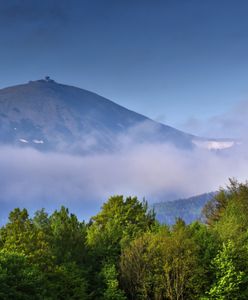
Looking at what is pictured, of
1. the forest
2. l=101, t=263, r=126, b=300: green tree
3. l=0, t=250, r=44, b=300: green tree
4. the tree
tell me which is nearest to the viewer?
l=0, t=250, r=44, b=300: green tree

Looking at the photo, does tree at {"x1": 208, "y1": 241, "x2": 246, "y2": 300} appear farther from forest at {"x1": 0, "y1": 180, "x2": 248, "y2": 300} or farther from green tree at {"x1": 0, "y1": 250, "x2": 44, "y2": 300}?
green tree at {"x1": 0, "y1": 250, "x2": 44, "y2": 300}

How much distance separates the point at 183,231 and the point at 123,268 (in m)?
9.65

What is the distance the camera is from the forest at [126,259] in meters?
56.5

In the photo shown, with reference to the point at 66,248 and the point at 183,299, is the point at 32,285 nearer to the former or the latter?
the point at 66,248

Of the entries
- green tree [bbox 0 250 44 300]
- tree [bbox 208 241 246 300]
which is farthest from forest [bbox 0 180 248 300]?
green tree [bbox 0 250 44 300]

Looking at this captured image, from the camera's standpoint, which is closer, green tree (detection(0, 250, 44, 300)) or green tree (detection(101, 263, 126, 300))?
green tree (detection(0, 250, 44, 300))

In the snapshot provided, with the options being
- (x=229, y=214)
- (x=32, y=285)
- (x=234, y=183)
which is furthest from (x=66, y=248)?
(x=234, y=183)

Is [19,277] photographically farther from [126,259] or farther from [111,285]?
[126,259]

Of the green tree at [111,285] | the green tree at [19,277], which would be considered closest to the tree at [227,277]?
the green tree at [111,285]

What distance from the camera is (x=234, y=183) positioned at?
109 m

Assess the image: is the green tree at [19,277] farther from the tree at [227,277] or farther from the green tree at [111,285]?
the tree at [227,277]

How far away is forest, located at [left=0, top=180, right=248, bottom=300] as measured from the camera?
5653cm

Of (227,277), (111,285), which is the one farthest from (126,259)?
(227,277)

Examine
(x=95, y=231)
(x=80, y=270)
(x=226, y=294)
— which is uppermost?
(x=95, y=231)
